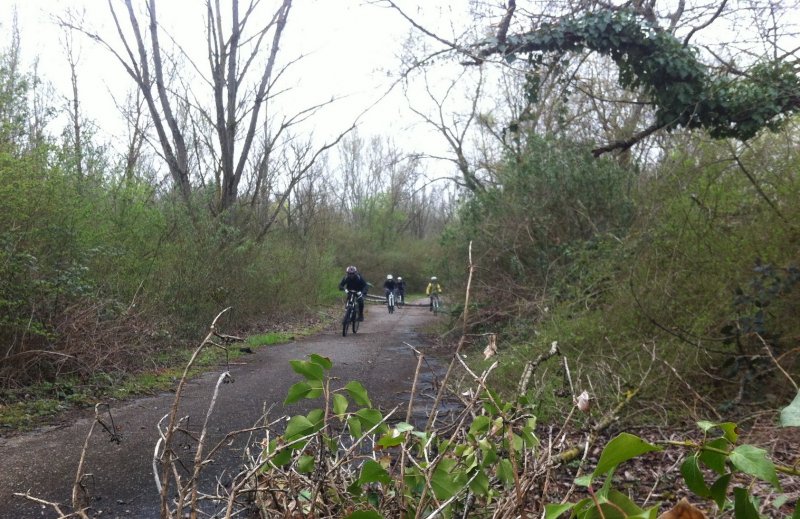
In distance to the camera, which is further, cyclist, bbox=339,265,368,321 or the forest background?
cyclist, bbox=339,265,368,321

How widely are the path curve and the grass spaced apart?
34 centimetres

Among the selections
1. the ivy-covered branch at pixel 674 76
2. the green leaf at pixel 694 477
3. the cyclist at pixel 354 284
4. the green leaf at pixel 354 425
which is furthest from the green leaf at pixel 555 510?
the cyclist at pixel 354 284

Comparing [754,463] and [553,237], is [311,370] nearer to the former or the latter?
[754,463]

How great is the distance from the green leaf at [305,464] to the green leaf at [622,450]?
152 cm

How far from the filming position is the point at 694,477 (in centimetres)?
134

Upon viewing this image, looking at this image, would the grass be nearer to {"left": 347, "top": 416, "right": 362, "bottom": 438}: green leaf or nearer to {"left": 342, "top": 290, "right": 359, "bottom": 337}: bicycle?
{"left": 347, "top": 416, "right": 362, "bottom": 438}: green leaf

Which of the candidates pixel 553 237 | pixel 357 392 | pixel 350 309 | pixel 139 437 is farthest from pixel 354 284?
pixel 357 392

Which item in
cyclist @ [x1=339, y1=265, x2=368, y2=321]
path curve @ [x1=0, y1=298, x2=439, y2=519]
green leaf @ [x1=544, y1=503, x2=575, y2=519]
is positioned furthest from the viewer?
cyclist @ [x1=339, y1=265, x2=368, y2=321]

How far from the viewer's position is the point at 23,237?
8445 millimetres

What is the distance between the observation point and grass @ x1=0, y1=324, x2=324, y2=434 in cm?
705

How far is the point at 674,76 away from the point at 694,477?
9.79 m

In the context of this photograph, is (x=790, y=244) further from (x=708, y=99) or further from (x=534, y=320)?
(x=534, y=320)

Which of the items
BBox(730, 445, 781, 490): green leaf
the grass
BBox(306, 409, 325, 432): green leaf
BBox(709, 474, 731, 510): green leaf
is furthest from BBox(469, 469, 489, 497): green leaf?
the grass

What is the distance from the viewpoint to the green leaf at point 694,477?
134 centimetres
